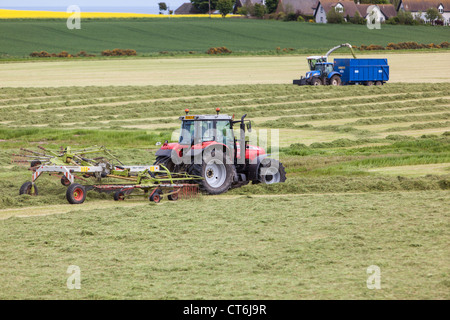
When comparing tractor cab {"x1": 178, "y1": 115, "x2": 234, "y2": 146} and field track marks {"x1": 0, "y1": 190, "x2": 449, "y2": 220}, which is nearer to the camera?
field track marks {"x1": 0, "y1": 190, "x2": 449, "y2": 220}

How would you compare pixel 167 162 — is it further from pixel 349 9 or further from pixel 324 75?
pixel 349 9

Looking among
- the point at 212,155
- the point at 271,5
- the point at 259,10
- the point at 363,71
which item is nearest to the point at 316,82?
the point at 363,71

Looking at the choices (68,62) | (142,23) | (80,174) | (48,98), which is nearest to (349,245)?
(80,174)

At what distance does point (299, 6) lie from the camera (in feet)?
442

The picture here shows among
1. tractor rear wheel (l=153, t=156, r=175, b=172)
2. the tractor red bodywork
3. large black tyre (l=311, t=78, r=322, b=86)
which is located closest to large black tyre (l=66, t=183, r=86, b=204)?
tractor rear wheel (l=153, t=156, r=175, b=172)

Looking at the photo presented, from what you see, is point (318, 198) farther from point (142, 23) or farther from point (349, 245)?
point (142, 23)

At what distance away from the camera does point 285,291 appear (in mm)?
9047

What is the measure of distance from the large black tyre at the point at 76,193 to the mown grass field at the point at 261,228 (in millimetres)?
263

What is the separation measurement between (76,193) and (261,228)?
15.5 ft

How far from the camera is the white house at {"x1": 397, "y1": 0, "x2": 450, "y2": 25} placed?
130m

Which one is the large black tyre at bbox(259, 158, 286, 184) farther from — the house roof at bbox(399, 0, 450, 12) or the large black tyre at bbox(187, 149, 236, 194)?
the house roof at bbox(399, 0, 450, 12)

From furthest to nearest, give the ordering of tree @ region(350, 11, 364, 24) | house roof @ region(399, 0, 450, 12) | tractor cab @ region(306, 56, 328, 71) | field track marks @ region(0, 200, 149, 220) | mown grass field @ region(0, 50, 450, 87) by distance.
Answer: house roof @ region(399, 0, 450, 12)
tree @ region(350, 11, 364, 24)
mown grass field @ region(0, 50, 450, 87)
tractor cab @ region(306, 56, 328, 71)
field track marks @ region(0, 200, 149, 220)

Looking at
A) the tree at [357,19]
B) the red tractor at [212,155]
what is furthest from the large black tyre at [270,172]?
the tree at [357,19]
